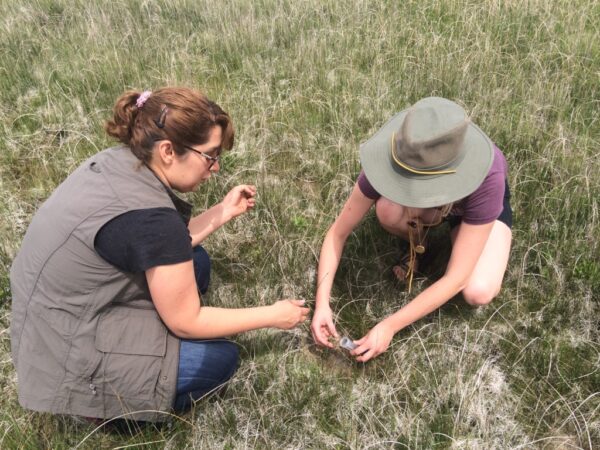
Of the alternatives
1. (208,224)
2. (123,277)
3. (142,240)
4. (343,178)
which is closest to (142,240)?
(142,240)

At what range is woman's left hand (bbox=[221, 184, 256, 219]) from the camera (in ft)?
7.92

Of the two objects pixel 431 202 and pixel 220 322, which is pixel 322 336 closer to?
pixel 220 322

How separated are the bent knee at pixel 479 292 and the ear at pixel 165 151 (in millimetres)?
1442

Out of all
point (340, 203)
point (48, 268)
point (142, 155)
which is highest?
point (142, 155)

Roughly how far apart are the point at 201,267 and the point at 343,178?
41.2 inches

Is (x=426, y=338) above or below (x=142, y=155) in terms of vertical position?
below

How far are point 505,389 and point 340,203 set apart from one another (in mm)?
1336

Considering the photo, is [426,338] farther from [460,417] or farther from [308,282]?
[308,282]

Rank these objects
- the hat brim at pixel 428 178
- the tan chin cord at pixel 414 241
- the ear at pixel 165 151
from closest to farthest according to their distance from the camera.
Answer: the ear at pixel 165 151, the hat brim at pixel 428 178, the tan chin cord at pixel 414 241

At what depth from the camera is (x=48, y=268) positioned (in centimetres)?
165

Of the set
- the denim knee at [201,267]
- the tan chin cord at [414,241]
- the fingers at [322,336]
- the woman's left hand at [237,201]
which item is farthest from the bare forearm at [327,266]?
the denim knee at [201,267]

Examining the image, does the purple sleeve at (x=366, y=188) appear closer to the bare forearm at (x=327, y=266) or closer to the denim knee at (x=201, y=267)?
the bare forearm at (x=327, y=266)

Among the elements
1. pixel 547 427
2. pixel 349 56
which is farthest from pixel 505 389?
pixel 349 56

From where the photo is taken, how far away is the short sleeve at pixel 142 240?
1.57 m
